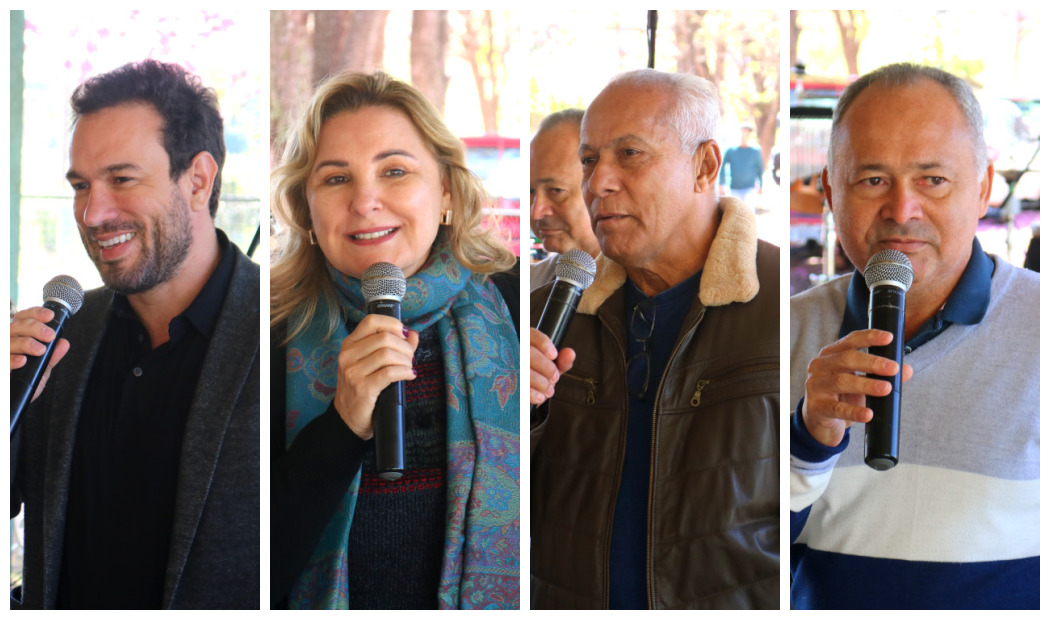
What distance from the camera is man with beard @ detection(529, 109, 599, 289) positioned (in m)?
2.95

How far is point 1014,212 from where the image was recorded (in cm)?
289

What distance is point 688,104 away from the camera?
287 cm

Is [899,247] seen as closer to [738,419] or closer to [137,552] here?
[738,419]

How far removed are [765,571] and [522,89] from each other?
5.27 ft

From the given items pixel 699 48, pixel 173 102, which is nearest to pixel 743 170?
pixel 699 48

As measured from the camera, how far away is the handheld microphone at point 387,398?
99.7 inches

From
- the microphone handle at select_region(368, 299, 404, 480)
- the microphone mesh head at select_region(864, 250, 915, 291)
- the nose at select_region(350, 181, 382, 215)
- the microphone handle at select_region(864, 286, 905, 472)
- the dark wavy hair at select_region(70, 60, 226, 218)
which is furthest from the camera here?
the dark wavy hair at select_region(70, 60, 226, 218)

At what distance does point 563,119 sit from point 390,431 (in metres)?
1.09

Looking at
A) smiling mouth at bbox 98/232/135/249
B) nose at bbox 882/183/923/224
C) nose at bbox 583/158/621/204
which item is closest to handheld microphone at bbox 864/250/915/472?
nose at bbox 882/183/923/224

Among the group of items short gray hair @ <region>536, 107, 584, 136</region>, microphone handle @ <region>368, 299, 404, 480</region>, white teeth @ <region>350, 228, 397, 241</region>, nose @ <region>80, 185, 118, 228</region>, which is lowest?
microphone handle @ <region>368, 299, 404, 480</region>

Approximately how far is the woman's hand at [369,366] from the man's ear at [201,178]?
0.67 meters

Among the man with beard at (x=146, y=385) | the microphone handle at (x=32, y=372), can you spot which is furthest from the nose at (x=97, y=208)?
the microphone handle at (x=32, y=372)

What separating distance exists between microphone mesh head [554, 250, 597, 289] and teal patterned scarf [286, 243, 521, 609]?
23cm

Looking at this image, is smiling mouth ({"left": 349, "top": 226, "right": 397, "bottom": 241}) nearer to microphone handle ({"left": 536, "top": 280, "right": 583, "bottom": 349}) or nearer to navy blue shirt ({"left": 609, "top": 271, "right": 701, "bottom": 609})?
microphone handle ({"left": 536, "top": 280, "right": 583, "bottom": 349})
